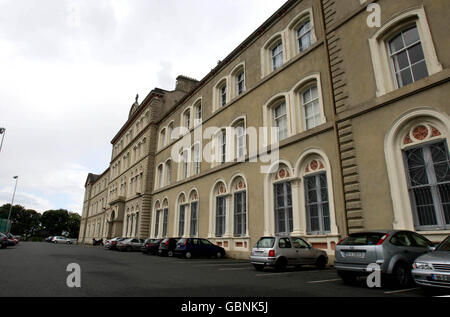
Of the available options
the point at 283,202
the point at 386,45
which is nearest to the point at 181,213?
the point at 283,202

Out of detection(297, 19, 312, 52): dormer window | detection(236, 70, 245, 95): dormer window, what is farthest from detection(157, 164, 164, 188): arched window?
detection(297, 19, 312, 52): dormer window

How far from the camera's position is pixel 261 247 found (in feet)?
38.3

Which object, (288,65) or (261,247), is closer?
(261,247)

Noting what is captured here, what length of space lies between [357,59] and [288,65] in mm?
4681

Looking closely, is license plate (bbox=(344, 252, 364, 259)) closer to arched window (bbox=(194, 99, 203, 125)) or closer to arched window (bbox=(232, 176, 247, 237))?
arched window (bbox=(232, 176, 247, 237))

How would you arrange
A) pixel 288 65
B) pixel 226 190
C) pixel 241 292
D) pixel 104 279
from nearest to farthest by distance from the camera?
pixel 241 292 → pixel 104 279 → pixel 288 65 → pixel 226 190

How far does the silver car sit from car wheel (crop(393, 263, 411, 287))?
4.24 metres

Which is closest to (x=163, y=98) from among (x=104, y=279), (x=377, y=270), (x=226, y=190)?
(x=226, y=190)

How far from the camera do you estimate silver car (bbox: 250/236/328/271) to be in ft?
36.4

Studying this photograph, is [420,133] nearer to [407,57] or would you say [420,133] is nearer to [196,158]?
[407,57]
